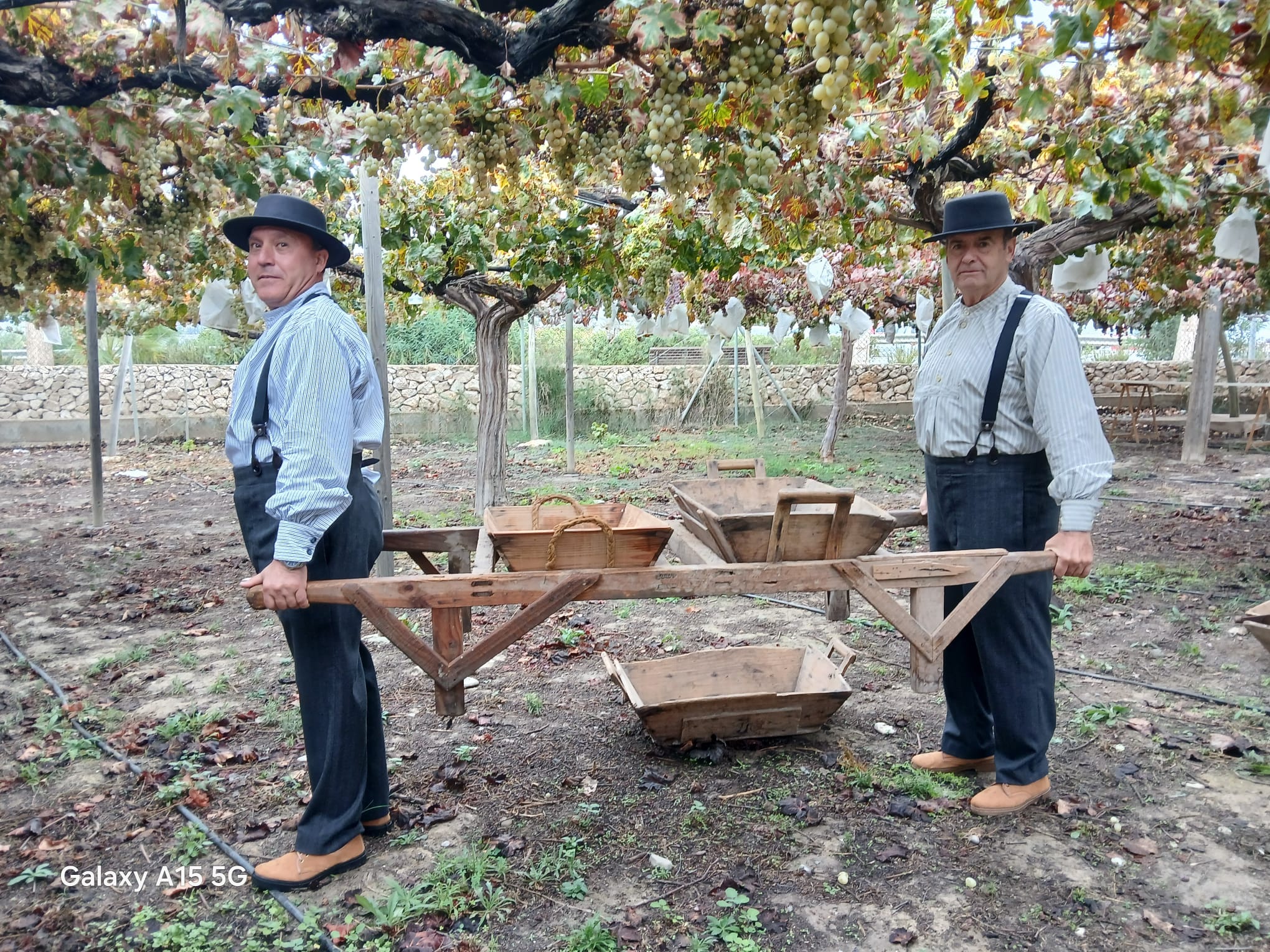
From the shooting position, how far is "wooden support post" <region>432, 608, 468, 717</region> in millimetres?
2771

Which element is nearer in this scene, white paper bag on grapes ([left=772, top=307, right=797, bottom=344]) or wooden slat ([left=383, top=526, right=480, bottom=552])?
wooden slat ([left=383, top=526, right=480, bottom=552])

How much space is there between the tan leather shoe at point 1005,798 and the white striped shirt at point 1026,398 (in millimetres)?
969

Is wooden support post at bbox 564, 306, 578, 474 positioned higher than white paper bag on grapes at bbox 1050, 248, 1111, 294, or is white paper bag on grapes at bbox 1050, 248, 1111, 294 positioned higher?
white paper bag on grapes at bbox 1050, 248, 1111, 294

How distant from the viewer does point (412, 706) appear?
436 cm

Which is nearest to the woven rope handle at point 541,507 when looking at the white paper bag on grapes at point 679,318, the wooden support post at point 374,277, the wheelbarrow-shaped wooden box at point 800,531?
the wheelbarrow-shaped wooden box at point 800,531

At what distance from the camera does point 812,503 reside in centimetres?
282

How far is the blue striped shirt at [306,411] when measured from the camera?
2508 millimetres

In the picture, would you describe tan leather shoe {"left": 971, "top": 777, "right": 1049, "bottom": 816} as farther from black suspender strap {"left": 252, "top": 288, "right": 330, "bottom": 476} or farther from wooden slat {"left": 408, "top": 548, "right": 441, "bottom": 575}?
black suspender strap {"left": 252, "top": 288, "right": 330, "bottom": 476}

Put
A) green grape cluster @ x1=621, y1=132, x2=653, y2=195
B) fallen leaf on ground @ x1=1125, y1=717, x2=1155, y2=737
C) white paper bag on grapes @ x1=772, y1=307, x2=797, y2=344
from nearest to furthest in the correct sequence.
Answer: green grape cluster @ x1=621, y1=132, x2=653, y2=195
fallen leaf on ground @ x1=1125, y1=717, x2=1155, y2=737
white paper bag on grapes @ x1=772, y1=307, x2=797, y2=344

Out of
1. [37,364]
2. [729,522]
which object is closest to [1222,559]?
[729,522]

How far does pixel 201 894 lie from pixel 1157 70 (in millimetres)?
5733

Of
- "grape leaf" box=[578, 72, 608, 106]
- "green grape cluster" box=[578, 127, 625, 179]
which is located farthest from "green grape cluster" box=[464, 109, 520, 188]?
"grape leaf" box=[578, 72, 608, 106]

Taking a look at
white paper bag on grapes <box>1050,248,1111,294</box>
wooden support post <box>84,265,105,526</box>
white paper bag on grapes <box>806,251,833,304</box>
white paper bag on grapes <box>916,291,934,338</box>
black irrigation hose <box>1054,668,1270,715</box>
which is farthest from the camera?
white paper bag on grapes <box>916,291,934,338</box>

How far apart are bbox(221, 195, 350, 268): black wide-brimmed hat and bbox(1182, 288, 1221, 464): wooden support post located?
44.5 ft
